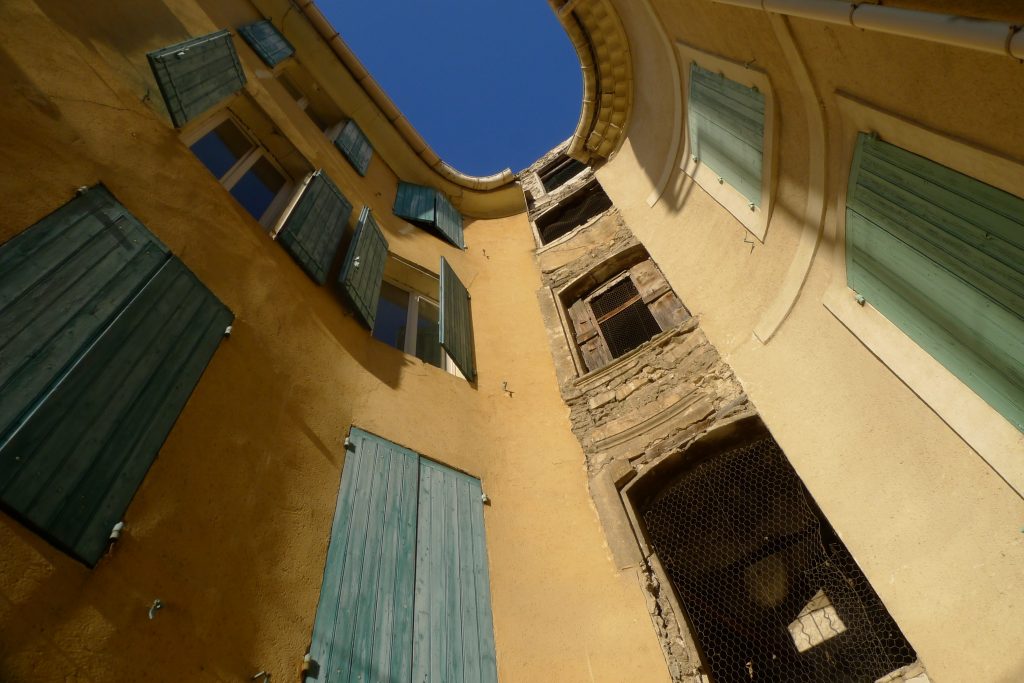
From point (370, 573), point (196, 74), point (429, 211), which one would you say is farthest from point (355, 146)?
point (370, 573)

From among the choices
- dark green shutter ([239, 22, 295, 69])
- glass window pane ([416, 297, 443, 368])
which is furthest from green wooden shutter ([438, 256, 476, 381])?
dark green shutter ([239, 22, 295, 69])

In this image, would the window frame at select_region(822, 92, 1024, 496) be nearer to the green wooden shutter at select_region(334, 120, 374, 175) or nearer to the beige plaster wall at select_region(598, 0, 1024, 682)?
the beige plaster wall at select_region(598, 0, 1024, 682)

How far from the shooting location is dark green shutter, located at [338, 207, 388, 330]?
16.4ft

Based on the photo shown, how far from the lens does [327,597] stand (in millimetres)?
3014

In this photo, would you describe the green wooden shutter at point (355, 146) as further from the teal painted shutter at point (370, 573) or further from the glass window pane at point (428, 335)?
the teal painted shutter at point (370, 573)

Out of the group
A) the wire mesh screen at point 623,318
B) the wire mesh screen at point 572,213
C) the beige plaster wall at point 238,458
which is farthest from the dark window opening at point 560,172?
the beige plaster wall at point 238,458

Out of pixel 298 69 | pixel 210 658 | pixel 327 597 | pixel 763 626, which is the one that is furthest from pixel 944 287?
pixel 298 69

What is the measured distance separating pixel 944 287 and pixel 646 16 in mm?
5392

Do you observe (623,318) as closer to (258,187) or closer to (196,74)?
(258,187)

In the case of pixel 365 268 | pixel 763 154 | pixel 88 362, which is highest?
pixel 365 268

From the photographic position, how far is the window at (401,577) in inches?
116

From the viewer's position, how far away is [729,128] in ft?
15.7

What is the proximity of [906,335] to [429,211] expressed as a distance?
23.3 feet

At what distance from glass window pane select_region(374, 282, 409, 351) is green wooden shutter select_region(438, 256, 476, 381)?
54 cm
